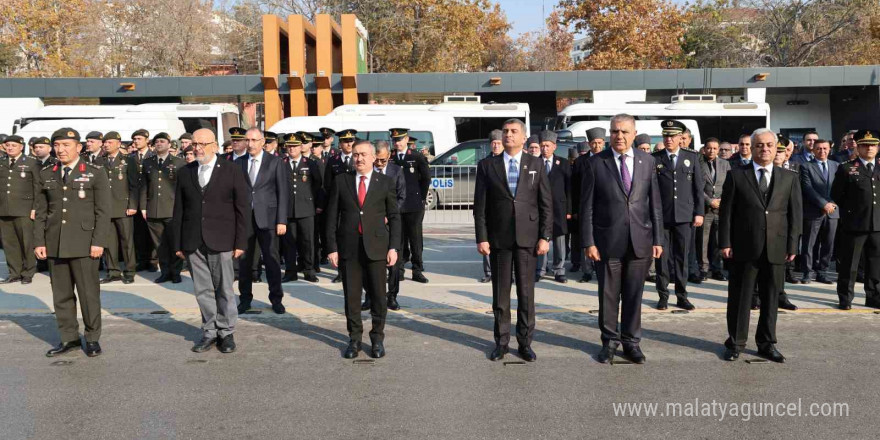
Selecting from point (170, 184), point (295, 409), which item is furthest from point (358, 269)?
point (170, 184)

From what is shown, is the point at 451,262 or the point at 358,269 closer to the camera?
the point at 358,269

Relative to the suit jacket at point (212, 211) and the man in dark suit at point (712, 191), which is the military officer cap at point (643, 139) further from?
the suit jacket at point (212, 211)

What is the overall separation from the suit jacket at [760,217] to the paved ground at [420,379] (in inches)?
36.4

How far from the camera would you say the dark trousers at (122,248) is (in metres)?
10.3

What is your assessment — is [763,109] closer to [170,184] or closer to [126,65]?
[170,184]

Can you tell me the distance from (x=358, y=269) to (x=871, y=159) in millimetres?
5885

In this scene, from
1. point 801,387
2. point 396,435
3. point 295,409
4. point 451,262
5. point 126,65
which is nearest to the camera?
point 396,435

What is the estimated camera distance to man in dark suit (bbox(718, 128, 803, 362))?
646cm

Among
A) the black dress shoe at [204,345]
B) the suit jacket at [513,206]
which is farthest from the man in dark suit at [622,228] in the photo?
the black dress shoe at [204,345]

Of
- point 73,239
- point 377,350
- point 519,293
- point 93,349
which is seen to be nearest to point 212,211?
point 73,239

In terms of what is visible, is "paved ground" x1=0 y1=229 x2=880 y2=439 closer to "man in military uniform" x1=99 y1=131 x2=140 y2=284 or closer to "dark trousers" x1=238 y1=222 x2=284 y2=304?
"dark trousers" x1=238 y1=222 x2=284 y2=304

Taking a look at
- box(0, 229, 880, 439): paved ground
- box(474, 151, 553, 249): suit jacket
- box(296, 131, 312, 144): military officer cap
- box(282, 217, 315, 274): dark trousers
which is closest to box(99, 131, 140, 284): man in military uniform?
box(0, 229, 880, 439): paved ground

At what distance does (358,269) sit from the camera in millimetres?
6789

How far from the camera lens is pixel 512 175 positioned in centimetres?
650
